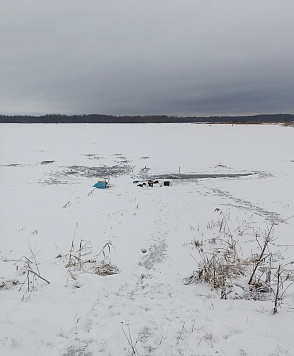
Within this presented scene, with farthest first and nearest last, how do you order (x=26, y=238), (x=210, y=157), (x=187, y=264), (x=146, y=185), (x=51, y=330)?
1. (x=210, y=157)
2. (x=146, y=185)
3. (x=26, y=238)
4. (x=187, y=264)
5. (x=51, y=330)

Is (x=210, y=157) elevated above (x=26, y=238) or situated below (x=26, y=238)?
above

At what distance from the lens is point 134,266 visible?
566 centimetres

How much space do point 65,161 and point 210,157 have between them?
1460cm

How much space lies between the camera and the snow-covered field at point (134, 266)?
323 cm

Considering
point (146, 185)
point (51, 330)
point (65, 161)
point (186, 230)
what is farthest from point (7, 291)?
point (65, 161)

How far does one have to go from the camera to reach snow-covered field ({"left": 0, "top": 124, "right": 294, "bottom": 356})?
323 cm

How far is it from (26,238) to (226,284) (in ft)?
17.7

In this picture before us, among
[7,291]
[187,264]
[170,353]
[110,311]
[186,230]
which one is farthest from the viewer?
[186,230]

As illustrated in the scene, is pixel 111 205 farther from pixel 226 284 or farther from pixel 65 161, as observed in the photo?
pixel 65 161

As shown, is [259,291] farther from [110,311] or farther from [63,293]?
[63,293]

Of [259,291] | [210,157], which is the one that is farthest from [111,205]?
[210,157]

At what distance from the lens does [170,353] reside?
3.06 meters

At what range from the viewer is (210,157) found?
25.2 meters

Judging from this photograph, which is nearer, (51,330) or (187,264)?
(51,330)
